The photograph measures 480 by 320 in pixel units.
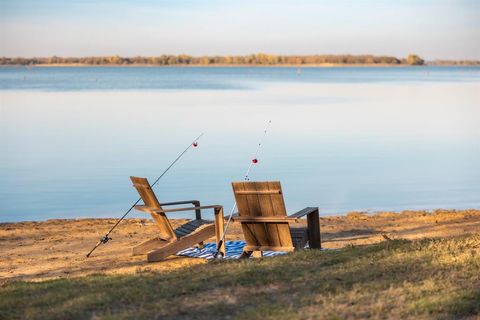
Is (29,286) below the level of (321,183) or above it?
above

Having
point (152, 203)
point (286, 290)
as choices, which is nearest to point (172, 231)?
point (152, 203)

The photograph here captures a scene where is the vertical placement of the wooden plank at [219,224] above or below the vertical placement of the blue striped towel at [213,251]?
above

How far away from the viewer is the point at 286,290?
21.6ft

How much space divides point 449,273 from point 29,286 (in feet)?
10.6

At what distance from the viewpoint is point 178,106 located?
148ft

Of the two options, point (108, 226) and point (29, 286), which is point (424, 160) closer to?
point (108, 226)

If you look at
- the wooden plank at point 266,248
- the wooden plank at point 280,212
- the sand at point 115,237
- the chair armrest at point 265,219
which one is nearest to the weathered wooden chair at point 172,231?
the sand at point 115,237

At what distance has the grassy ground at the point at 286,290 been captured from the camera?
5984 millimetres

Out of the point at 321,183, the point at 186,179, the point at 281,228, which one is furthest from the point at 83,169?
the point at 281,228

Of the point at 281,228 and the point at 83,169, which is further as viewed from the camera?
the point at 83,169

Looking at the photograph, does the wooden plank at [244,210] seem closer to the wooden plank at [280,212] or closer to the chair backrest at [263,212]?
the chair backrest at [263,212]

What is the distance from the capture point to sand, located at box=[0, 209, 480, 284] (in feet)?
30.8

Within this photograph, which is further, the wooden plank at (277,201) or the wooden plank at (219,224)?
the wooden plank at (219,224)

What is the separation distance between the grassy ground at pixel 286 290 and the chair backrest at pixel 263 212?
1.08 meters
